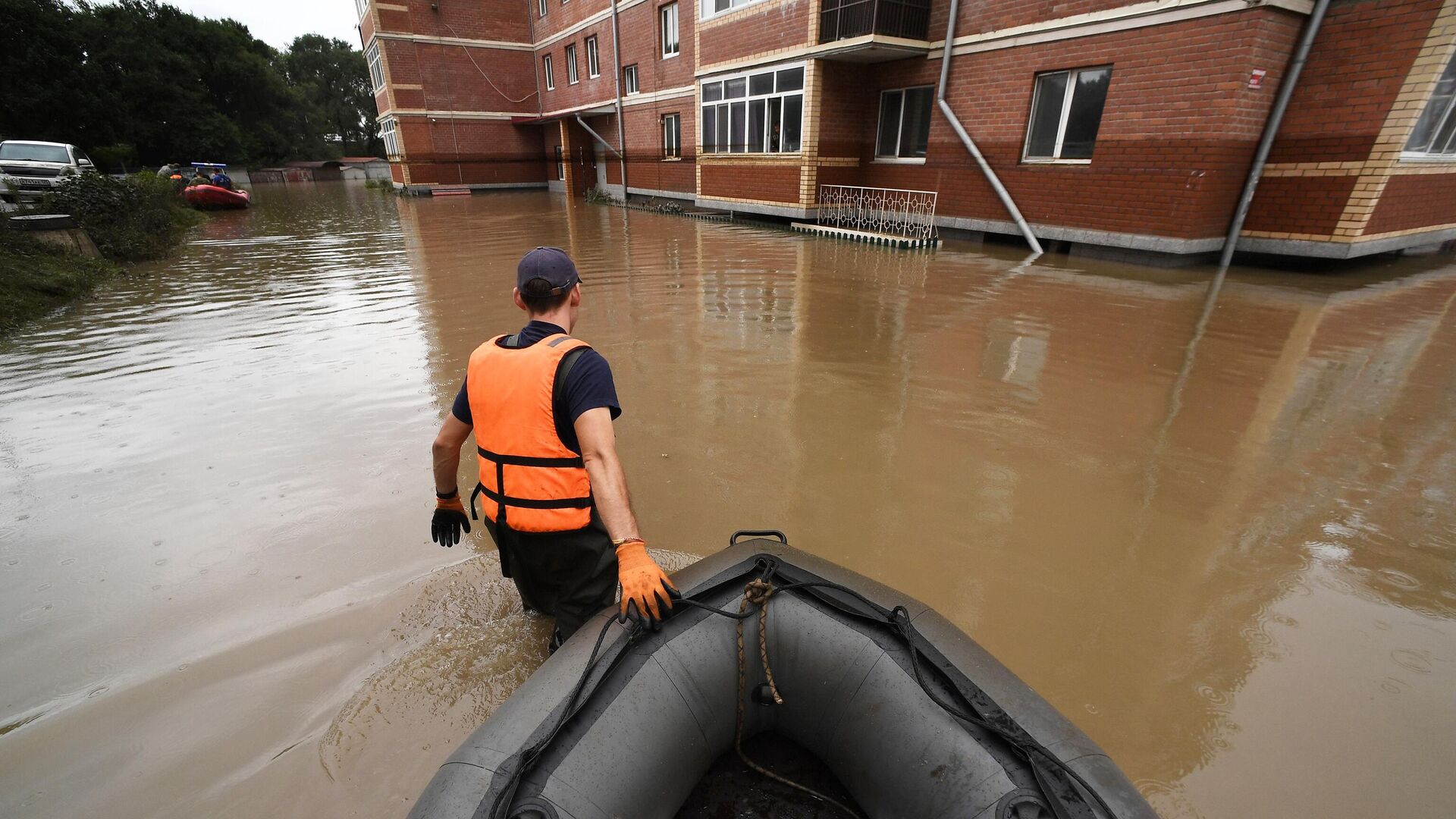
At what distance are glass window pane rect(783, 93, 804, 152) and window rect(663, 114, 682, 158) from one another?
570 cm

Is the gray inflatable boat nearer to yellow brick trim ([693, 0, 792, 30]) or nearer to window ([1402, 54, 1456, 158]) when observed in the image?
window ([1402, 54, 1456, 158])

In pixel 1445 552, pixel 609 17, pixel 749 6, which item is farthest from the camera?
pixel 609 17

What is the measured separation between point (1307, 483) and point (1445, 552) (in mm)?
639

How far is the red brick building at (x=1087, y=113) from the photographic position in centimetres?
793

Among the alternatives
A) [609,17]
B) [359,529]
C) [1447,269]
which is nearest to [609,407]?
[359,529]

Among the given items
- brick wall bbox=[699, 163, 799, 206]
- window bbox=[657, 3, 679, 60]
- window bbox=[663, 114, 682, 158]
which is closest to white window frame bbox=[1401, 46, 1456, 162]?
brick wall bbox=[699, 163, 799, 206]

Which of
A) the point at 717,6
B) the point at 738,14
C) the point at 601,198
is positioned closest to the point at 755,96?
the point at 738,14

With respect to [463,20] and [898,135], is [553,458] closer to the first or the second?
[898,135]

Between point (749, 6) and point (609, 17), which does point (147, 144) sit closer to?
point (609, 17)

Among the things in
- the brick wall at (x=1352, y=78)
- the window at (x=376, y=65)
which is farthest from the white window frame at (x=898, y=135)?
the window at (x=376, y=65)

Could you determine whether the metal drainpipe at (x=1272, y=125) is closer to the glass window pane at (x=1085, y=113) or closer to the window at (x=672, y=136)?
the glass window pane at (x=1085, y=113)

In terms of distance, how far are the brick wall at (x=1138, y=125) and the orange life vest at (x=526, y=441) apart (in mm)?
10107

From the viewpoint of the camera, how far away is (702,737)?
1.73m

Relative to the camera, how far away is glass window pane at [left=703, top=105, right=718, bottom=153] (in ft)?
51.0
